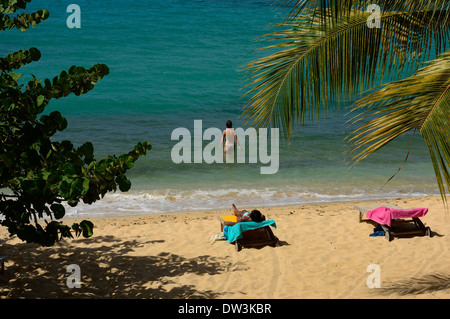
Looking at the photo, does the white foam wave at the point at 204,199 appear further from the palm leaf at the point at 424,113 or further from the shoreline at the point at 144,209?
the palm leaf at the point at 424,113

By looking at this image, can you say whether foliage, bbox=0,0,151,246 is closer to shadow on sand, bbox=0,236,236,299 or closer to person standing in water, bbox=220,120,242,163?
shadow on sand, bbox=0,236,236,299

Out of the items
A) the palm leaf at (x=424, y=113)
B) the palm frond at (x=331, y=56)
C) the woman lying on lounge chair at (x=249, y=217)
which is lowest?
the woman lying on lounge chair at (x=249, y=217)

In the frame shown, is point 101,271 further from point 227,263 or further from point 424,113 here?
point 424,113

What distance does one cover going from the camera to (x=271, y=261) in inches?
348

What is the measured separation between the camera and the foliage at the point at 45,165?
4500 mm

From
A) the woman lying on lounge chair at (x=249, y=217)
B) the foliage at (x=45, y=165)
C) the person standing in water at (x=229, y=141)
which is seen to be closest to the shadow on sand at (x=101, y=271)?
the woman lying on lounge chair at (x=249, y=217)

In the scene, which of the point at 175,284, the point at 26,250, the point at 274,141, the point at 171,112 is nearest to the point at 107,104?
the point at 171,112

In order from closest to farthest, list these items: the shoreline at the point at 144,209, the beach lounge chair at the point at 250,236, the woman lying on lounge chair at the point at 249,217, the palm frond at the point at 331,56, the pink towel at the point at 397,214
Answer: the palm frond at the point at 331,56
the beach lounge chair at the point at 250,236
the woman lying on lounge chair at the point at 249,217
the pink towel at the point at 397,214
the shoreline at the point at 144,209

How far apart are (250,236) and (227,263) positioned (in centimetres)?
104

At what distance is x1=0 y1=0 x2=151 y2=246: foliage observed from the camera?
450 cm

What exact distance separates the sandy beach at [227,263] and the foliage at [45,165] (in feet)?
9.32

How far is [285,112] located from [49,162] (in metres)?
2.57

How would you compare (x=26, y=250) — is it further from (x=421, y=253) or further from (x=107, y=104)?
(x=107, y=104)

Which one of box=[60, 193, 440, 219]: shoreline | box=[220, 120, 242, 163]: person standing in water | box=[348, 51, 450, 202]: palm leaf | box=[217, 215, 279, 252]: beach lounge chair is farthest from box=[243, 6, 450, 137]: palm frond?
box=[220, 120, 242, 163]: person standing in water
